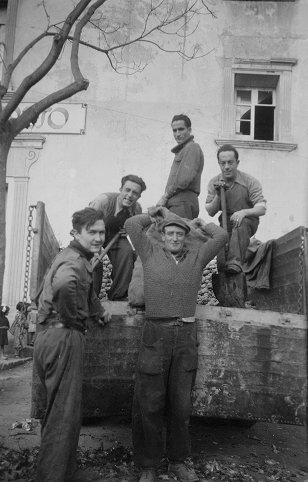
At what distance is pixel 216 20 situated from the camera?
34.3 feet

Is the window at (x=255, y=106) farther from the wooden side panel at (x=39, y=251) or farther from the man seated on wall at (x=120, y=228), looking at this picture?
the wooden side panel at (x=39, y=251)

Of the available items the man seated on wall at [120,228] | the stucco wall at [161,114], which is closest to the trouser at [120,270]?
the man seated on wall at [120,228]

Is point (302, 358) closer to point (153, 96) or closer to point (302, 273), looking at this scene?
point (302, 273)

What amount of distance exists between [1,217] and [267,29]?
26.0ft

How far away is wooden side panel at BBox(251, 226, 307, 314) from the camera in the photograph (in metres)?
3.82

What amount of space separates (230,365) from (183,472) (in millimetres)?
800

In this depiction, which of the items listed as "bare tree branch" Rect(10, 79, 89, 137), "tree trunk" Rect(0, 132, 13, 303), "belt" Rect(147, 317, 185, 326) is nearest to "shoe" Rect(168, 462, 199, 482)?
"belt" Rect(147, 317, 185, 326)

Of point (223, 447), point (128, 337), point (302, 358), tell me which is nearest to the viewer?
point (302, 358)

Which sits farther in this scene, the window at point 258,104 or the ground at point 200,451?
the window at point 258,104

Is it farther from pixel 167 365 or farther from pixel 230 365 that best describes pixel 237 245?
pixel 167 365

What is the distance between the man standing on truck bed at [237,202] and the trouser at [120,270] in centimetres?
89

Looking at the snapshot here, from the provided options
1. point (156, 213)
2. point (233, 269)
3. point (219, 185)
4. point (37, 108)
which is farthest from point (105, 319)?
point (37, 108)

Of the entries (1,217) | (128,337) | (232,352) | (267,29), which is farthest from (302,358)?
(267,29)

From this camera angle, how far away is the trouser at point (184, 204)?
4586 mm
